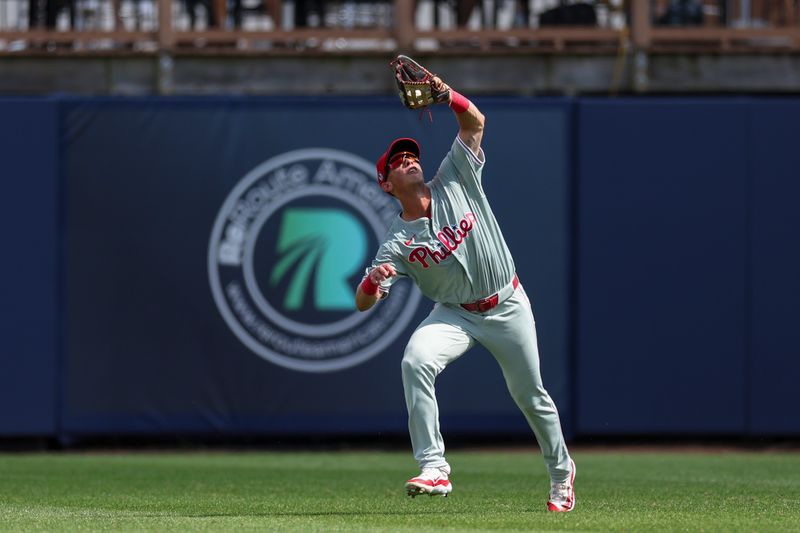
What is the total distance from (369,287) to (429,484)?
0.97m

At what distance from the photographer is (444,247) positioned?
7121 mm

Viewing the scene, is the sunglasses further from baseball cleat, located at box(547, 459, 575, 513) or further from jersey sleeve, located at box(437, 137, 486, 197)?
baseball cleat, located at box(547, 459, 575, 513)

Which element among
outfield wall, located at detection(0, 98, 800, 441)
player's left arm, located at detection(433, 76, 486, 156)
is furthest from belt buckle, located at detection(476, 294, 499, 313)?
outfield wall, located at detection(0, 98, 800, 441)

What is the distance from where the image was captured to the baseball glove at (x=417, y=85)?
694 cm

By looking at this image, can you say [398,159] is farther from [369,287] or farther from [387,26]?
[387,26]

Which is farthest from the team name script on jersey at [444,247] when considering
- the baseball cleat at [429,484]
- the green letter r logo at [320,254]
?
the green letter r logo at [320,254]

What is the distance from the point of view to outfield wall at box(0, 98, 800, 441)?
1314 cm

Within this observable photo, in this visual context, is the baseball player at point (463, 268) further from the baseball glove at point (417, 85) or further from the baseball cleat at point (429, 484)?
the baseball cleat at point (429, 484)

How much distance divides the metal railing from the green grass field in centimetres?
430

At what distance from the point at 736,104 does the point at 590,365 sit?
2.72 metres

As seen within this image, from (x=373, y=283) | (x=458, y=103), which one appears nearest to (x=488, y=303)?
(x=373, y=283)

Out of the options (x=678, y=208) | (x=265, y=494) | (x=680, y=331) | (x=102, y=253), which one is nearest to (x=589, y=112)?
(x=678, y=208)

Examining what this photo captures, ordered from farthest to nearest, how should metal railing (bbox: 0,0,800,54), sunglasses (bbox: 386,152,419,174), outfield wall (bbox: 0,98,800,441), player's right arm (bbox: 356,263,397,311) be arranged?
metal railing (bbox: 0,0,800,54), outfield wall (bbox: 0,98,800,441), sunglasses (bbox: 386,152,419,174), player's right arm (bbox: 356,263,397,311)

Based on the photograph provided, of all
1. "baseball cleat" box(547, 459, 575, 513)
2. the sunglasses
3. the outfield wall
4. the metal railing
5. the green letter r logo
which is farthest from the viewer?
the metal railing
